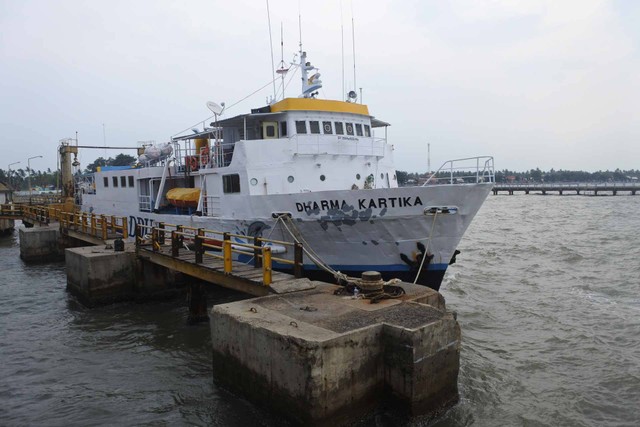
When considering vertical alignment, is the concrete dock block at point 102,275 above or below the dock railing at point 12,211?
below

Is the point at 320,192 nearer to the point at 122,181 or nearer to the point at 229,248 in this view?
the point at 229,248

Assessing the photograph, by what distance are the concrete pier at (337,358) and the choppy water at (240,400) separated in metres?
Answer: 0.47

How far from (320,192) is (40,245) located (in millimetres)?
17208

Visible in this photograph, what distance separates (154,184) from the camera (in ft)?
66.2

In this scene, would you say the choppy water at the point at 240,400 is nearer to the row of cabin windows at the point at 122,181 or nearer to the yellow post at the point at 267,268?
the yellow post at the point at 267,268

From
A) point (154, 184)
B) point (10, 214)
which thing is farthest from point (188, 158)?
point (10, 214)

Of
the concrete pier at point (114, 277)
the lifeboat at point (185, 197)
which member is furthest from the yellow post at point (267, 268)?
the lifeboat at point (185, 197)

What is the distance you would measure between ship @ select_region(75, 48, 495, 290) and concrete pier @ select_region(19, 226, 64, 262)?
6426 mm

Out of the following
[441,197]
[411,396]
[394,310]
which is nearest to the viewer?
[411,396]

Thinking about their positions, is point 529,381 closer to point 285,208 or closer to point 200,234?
point 285,208

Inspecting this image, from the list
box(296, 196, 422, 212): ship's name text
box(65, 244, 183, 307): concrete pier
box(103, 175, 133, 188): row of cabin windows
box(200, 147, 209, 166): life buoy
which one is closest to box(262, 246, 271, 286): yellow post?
box(296, 196, 422, 212): ship's name text

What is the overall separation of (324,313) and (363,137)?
30.9 ft

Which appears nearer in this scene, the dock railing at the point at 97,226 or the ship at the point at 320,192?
the ship at the point at 320,192

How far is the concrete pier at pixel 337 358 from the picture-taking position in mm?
6016
